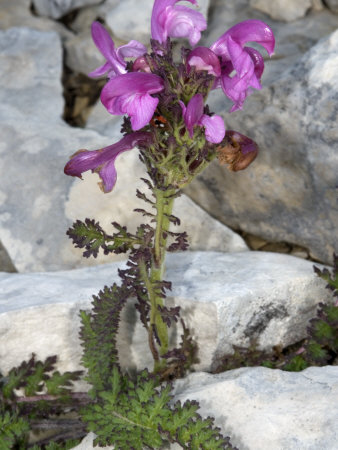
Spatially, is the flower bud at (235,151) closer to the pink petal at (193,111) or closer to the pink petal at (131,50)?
the pink petal at (193,111)

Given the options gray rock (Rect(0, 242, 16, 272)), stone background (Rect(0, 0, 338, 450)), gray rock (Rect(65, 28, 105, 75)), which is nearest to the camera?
stone background (Rect(0, 0, 338, 450))

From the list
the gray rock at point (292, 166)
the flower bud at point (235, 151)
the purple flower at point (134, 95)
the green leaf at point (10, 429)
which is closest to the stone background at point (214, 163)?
the gray rock at point (292, 166)

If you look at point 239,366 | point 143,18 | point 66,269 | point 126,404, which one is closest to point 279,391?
point 239,366

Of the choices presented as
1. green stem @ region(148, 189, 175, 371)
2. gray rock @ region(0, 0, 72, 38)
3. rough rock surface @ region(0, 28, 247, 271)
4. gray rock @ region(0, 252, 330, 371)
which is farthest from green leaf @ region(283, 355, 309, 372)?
gray rock @ region(0, 0, 72, 38)

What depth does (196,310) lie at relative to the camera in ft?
10.0

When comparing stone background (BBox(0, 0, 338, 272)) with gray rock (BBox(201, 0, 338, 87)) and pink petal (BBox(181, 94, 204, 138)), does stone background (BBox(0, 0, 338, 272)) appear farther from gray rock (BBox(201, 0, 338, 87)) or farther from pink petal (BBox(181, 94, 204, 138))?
pink petal (BBox(181, 94, 204, 138))

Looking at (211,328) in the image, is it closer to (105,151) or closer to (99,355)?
(99,355)

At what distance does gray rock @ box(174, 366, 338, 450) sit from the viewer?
8.07 feet

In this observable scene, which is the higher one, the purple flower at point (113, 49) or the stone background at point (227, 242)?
the purple flower at point (113, 49)

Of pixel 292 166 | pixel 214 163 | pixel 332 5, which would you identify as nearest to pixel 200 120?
pixel 292 166

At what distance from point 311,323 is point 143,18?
257cm

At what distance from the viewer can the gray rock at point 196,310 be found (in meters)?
3.05

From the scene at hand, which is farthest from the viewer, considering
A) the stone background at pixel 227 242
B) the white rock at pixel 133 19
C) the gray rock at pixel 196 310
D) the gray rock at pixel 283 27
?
the white rock at pixel 133 19

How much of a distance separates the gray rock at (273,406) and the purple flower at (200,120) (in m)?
1.13
